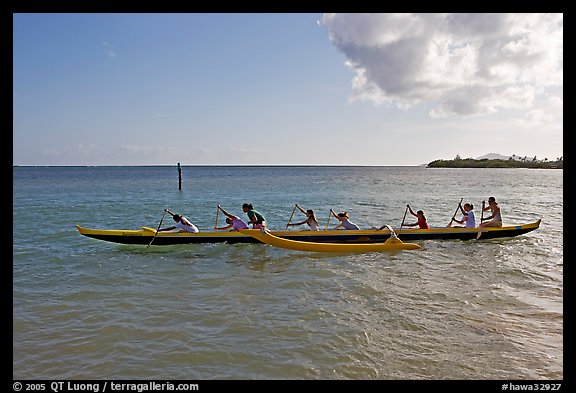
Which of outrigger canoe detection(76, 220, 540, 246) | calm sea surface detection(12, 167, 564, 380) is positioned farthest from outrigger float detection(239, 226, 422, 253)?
outrigger canoe detection(76, 220, 540, 246)

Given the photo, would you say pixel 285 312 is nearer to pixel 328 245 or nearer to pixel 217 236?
pixel 328 245

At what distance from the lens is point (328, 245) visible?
13.9 m

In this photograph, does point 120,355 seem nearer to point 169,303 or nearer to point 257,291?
point 169,303

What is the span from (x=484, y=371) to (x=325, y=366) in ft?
8.11

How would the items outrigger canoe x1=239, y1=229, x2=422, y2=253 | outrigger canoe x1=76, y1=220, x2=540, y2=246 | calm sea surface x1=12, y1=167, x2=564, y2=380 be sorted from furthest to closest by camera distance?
1. outrigger canoe x1=76, y1=220, x2=540, y2=246
2. outrigger canoe x1=239, y1=229, x2=422, y2=253
3. calm sea surface x1=12, y1=167, x2=564, y2=380

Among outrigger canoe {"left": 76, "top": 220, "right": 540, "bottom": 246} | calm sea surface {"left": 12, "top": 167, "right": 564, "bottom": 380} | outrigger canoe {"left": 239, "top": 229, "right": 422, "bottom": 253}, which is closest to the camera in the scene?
calm sea surface {"left": 12, "top": 167, "right": 564, "bottom": 380}

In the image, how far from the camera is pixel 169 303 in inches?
360

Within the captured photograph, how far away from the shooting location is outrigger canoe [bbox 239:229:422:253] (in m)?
13.8

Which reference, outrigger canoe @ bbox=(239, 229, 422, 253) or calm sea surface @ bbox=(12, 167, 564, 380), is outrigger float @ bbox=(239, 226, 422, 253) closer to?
outrigger canoe @ bbox=(239, 229, 422, 253)

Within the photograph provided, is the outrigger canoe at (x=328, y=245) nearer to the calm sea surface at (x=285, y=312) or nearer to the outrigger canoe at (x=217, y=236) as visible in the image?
the calm sea surface at (x=285, y=312)

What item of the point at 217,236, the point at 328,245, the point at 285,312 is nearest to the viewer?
the point at 285,312

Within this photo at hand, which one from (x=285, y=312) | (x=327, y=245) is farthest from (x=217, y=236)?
(x=285, y=312)

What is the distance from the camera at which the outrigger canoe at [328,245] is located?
1380cm
